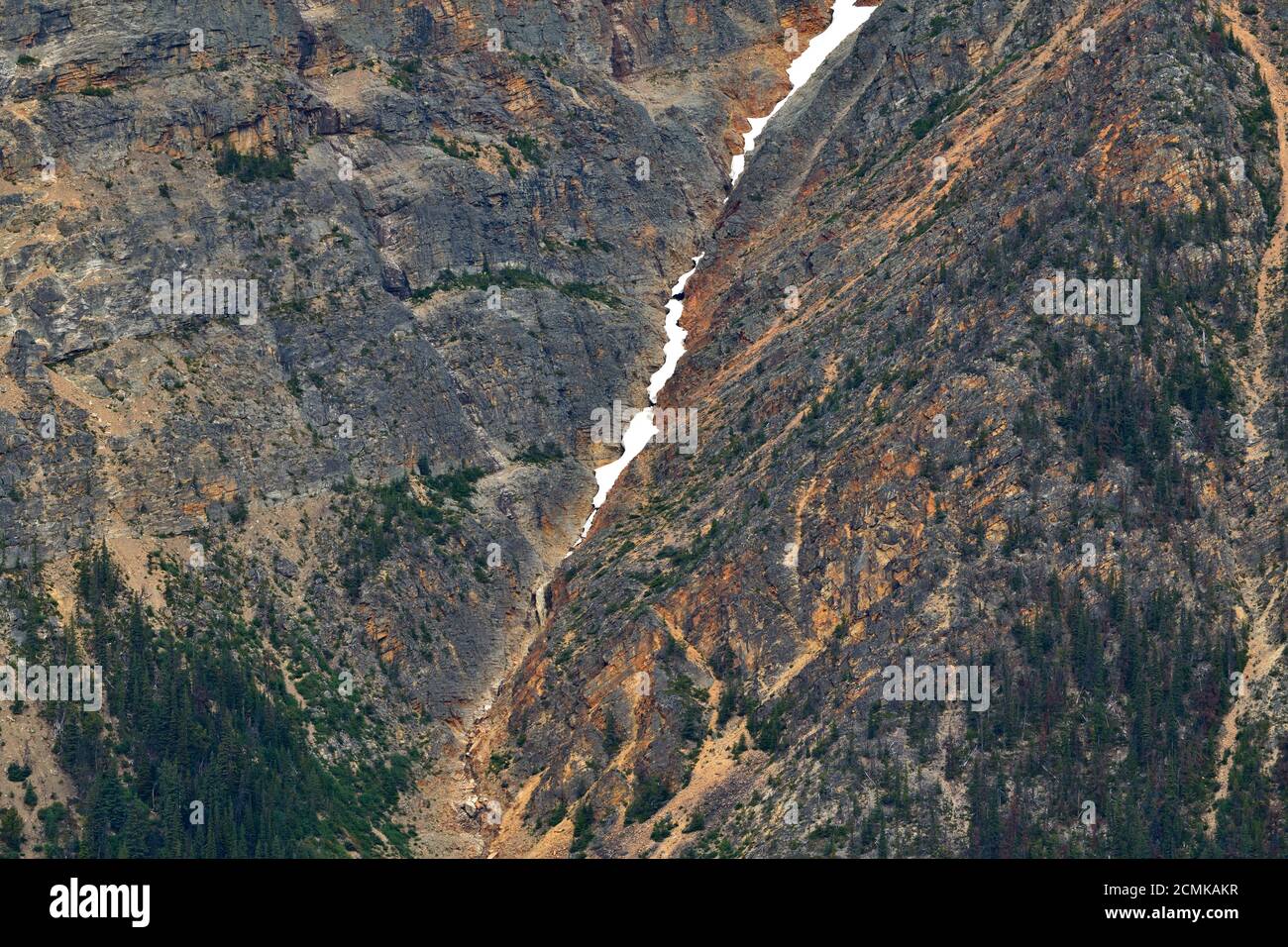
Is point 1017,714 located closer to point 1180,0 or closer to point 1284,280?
point 1284,280

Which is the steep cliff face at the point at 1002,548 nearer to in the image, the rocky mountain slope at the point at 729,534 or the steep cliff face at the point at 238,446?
the rocky mountain slope at the point at 729,534

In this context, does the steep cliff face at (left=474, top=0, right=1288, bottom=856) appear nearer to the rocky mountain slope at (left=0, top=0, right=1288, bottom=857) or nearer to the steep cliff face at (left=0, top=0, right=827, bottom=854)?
the rocky mountain slope at (left=0, top=0, right=1288, bottom=857)

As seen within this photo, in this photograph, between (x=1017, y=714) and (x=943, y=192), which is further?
(x=943, y=192)

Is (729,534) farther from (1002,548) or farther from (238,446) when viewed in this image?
(238,446)

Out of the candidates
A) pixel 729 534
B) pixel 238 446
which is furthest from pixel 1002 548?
pixel 238 446
